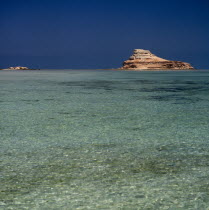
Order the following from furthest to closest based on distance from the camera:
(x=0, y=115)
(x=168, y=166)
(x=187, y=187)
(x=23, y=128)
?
(x=0, y=115) → (x=23, y=128) → (x=168, y=166) → (x=187, y=187)

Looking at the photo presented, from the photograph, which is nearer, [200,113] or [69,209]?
[69,209]

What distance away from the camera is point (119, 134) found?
8086 mm

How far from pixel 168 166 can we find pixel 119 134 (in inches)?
106

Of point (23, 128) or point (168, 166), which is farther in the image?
point (23, 128)

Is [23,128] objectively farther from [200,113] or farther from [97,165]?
[200,113]

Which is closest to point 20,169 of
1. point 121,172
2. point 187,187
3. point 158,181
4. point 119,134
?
point 121,172

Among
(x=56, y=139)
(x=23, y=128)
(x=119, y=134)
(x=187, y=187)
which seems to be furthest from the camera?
(x=23, y=128)

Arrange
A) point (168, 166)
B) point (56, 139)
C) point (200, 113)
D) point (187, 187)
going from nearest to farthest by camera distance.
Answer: point (187, 187)
point (168, 166)
point (56, 139)
point (200, 113)

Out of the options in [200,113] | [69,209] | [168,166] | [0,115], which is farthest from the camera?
[200,113]

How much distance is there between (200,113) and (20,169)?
26.1 ft

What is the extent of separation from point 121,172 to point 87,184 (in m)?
0.70

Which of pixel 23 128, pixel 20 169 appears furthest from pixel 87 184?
pixel 23 128

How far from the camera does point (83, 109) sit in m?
13.0

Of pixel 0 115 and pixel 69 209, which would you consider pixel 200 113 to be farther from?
pixel 69 209
